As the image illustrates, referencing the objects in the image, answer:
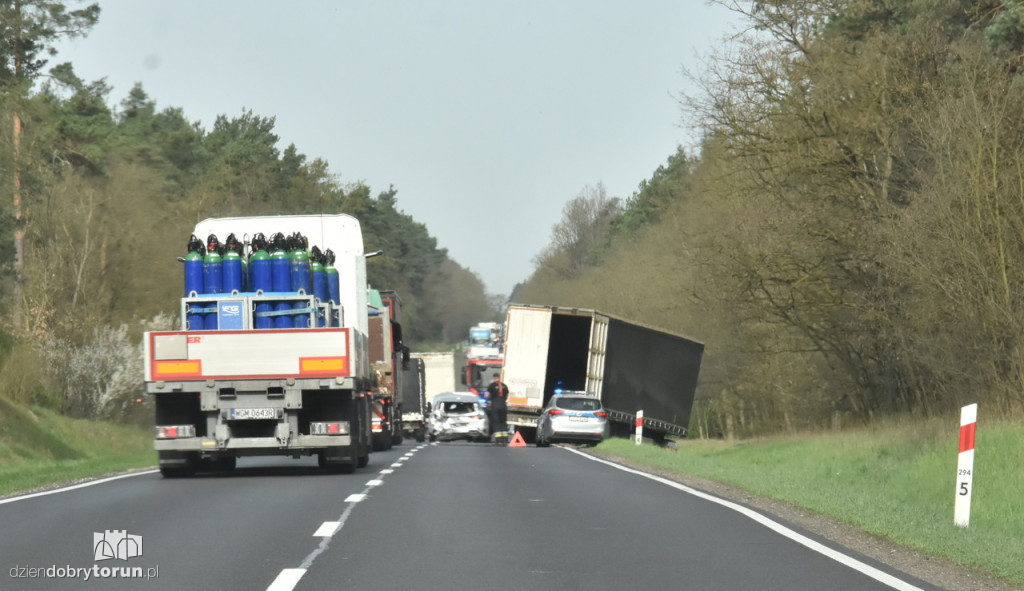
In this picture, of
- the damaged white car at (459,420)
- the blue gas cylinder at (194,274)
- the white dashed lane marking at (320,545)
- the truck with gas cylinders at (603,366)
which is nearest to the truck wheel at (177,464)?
the blue gas cylinder at (194,274)

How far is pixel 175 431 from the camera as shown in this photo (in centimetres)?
1905

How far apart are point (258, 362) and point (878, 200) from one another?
55.0 ft

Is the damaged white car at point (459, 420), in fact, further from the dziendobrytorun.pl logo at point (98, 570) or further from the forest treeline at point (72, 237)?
the dziendobrytorun.pl logo at point (98, 570)

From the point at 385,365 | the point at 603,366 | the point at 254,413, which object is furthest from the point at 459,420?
the point at 254,413

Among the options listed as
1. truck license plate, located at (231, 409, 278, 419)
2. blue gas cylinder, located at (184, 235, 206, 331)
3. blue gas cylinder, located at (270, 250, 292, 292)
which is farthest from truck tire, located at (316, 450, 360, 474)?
blue gas cylinder, located at (184, 235, 206, 331)

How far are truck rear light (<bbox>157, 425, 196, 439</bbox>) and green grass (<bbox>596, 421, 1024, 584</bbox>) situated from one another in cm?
721

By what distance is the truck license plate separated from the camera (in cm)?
1877

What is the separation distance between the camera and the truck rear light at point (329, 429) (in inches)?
757

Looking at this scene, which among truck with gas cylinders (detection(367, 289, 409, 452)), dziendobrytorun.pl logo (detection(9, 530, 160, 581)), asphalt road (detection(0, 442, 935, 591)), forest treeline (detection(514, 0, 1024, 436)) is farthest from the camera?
truck with gas cylinders (detection(367, 289, 409, 452))

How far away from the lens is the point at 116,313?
45938 millimetres

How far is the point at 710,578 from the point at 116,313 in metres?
39.6

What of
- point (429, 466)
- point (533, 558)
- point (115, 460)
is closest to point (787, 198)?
point (429, 466)

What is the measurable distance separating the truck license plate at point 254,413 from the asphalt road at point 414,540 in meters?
1.31

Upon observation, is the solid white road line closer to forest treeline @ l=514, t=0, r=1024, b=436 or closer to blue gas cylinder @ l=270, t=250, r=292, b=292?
blue gas cylinder @ l=270, t=250, r=292, b=292
